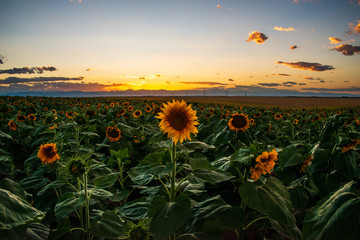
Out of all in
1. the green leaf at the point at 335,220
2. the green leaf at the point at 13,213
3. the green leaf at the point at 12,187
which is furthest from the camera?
the green leaf at the point at 12,187

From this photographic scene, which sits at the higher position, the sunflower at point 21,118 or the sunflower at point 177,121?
the sunflower at point 177,121

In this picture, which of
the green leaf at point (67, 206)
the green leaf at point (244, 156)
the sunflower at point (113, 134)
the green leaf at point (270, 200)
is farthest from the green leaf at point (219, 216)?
the sunflower at point (113, 134)

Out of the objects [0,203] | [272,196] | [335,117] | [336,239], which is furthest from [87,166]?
[335,117]

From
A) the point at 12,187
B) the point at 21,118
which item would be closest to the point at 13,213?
the point at 12,187

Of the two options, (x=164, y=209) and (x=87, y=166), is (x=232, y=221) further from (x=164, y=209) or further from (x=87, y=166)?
(x=87, y=166)

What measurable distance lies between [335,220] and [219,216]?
3.96 ft

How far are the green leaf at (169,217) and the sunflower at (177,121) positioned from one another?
0.62 m

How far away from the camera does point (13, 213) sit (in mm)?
1114

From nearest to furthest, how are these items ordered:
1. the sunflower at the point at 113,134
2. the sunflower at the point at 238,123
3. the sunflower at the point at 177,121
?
1. the sunflower at the point at 177,121
2. the sunflower at the point at 238,123
3. the sunflower at the point at 113,134

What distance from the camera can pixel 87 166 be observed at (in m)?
2.40

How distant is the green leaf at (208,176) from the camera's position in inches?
76.6

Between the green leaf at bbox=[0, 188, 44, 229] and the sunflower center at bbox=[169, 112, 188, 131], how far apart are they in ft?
4.83

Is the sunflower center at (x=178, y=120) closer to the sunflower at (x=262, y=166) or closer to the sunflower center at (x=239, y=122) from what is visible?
the sunflower at (x=262, y=166)

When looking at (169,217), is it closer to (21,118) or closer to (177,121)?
(177,121)
